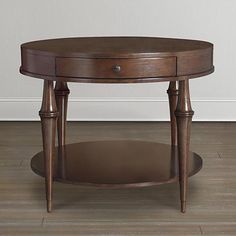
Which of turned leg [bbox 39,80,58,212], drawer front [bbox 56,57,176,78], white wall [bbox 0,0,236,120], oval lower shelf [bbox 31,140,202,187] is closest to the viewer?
drawer front [bbox 56,57,176,78]

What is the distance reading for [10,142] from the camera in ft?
12.4

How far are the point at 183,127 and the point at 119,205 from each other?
18.9 inches

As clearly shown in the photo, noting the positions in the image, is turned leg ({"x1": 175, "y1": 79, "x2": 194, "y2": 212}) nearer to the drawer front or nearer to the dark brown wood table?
the dark brown wood table

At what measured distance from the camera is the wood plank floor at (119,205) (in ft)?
7.88

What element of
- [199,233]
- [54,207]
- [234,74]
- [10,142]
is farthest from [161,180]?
[234,74]

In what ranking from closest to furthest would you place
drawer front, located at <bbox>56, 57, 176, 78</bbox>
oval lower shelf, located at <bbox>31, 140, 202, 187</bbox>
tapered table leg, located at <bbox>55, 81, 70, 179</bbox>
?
drawer front, located at <bbox>56, 57, 176, 78</bbox> → oval lower shelf, located at <bbox>31, 140, 202, 187</bbox> → tapered table leg, located at <bbox>55, 81, 70, 179</bbox>

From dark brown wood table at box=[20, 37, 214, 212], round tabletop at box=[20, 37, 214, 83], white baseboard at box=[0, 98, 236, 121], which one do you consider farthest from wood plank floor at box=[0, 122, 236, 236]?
white baseboard at box=[0, 98, 236, 121]

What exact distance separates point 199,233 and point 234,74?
7.28ft

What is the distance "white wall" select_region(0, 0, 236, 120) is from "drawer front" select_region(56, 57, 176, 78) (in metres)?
1.96

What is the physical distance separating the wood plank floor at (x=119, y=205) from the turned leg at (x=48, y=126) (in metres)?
0.15

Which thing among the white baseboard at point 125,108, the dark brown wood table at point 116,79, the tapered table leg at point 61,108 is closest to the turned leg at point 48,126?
the dark brown wood table at point 116,79

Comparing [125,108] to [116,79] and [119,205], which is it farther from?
[116,79]

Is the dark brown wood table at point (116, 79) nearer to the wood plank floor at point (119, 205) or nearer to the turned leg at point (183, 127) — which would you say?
the turned leg at point (183, 127)

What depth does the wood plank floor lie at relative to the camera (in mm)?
2402
